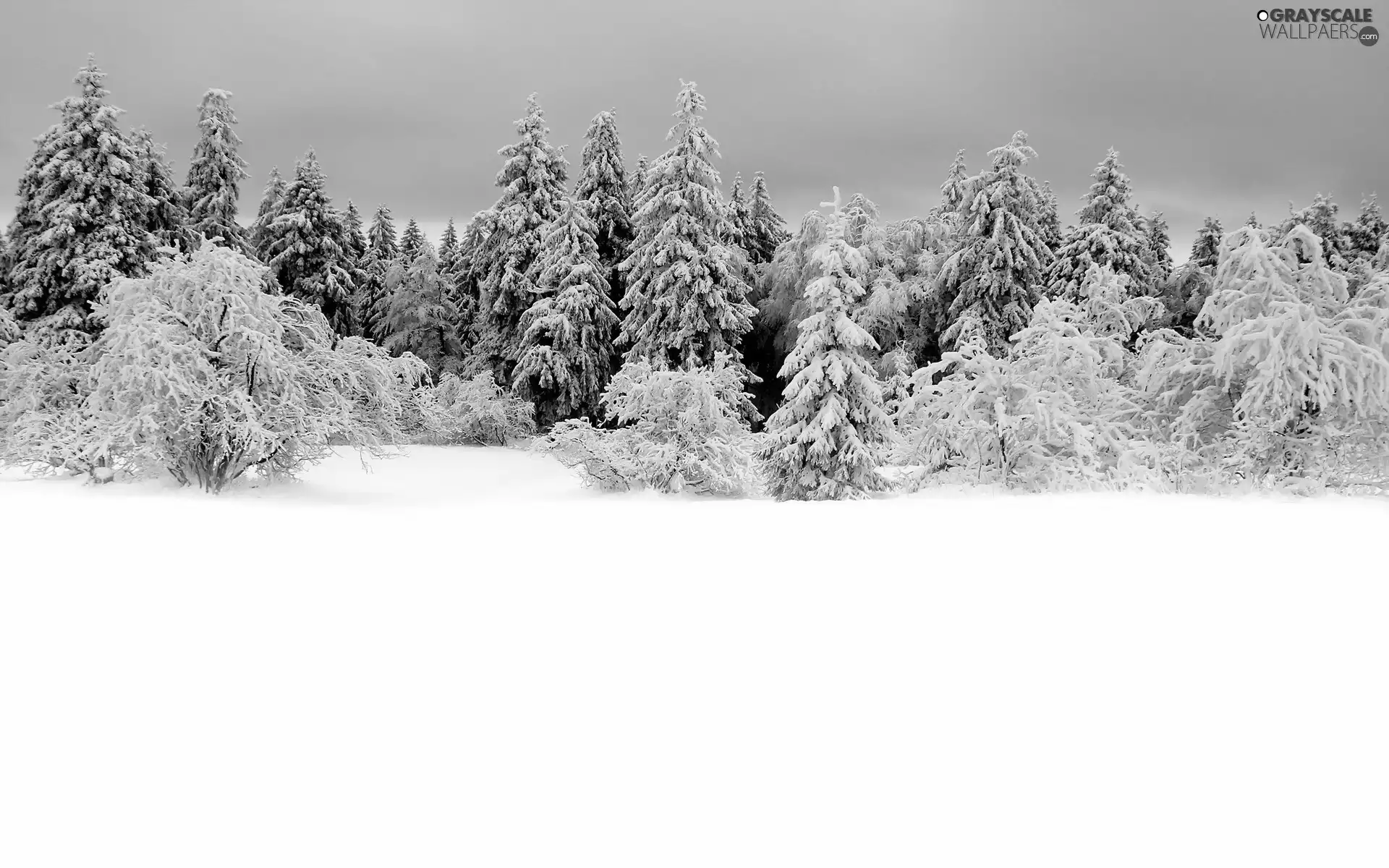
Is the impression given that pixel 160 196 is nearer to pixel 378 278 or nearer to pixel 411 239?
pixel 378 278

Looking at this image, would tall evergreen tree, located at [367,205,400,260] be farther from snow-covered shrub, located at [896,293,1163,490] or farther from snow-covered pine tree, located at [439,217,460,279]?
snow-covered shrub, located at [896,293,1163,490]

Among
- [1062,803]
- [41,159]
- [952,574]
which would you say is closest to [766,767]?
[1062,803]

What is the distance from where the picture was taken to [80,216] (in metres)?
22.8

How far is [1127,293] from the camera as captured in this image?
2717 cm

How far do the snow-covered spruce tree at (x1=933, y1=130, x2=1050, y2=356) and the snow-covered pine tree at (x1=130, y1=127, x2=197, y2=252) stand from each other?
26.1 meters

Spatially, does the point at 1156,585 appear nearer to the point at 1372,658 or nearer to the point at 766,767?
the point at 1372,658

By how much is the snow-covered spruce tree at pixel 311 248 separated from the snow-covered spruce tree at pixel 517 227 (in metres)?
7.40

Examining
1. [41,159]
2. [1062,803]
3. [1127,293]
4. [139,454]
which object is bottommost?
[1062,803]

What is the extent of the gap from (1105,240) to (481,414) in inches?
888

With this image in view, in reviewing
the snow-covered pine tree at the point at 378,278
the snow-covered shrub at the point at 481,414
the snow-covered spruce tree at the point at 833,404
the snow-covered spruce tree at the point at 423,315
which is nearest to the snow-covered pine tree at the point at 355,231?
the snow-covered pine tree at the point at 378,278

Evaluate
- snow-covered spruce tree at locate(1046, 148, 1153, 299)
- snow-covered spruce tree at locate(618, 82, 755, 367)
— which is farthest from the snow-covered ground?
snow-covered spruce tree at locate(1046, 148, 1153, 299)

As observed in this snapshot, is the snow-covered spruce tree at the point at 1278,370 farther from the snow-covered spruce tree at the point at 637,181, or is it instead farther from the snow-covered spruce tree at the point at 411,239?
the snow-covered spruce tree at the point at 411,239

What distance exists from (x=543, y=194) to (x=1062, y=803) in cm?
2895

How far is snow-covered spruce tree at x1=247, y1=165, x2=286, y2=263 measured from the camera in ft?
110
